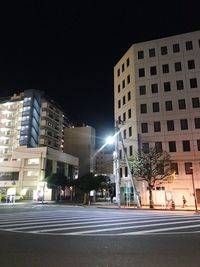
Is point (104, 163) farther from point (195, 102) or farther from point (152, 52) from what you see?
point (195, 102)

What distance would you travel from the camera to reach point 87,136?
98125 mm

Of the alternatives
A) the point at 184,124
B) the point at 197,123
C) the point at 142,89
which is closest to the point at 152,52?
the point at 142,89

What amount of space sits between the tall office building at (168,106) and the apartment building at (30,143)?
1159 inches

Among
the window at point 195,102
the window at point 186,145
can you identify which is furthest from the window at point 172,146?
the window at point 195,102

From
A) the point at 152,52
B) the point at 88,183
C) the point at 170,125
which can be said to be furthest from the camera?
the point at 152,52

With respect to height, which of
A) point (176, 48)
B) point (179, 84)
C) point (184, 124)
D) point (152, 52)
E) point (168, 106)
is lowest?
point (184, 124)

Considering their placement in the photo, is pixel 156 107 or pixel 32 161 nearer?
pixel 156 107

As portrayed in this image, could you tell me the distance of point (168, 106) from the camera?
4119cm

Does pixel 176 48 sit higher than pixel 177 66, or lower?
higher

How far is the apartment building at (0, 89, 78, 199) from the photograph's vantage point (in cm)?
6506

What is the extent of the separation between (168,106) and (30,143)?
5112 centimetres

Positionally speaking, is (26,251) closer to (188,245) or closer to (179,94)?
(188,245)

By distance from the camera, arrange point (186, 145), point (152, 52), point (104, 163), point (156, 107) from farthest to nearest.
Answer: point (104, 163), point (152, 52), point (156, 107), point (186, 145)

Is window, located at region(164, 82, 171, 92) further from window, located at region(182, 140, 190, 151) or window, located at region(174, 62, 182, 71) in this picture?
window, located at region(182, 140, 190, 151)
